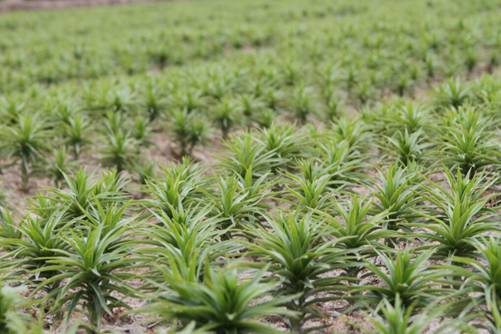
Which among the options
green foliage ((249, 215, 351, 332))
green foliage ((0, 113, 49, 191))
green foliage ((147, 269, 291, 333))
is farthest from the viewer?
green foliage ((0, 113, 49, 191))

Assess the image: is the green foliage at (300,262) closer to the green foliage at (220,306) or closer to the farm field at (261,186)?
the farm field at (261,186)

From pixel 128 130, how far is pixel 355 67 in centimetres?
393

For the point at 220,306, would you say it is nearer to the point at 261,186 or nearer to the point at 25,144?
the point at 261,186

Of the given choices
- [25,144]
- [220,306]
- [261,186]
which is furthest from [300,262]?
[25,144]

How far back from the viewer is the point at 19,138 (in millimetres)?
5086

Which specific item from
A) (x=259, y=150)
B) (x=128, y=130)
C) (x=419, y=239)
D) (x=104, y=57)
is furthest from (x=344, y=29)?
(x=419, y=239)

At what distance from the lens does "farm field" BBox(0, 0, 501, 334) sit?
8.19 feet

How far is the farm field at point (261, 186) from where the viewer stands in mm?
2496

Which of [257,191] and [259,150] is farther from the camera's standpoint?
[259,150]

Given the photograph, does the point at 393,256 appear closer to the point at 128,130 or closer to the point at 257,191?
the point at 257,191

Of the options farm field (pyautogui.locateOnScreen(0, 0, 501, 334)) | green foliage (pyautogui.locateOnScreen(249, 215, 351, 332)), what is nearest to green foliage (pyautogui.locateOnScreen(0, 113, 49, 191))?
farm field (pyautogui.locateOnScreen(0, 0, 501, 334))

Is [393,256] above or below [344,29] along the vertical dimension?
below

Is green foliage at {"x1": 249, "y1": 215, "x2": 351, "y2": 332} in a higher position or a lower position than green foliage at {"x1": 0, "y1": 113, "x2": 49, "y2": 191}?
lower

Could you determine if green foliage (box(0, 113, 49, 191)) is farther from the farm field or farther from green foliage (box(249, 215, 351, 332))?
green foliage (box(249, 215, 351, 332))
